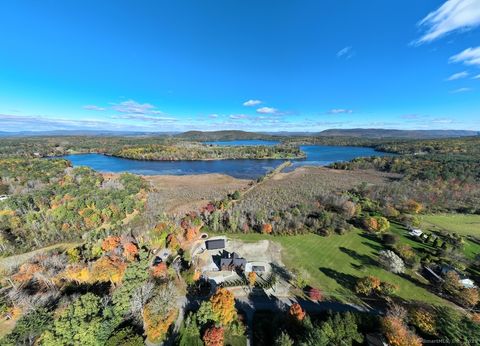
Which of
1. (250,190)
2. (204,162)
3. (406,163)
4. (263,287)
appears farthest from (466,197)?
(204,162)

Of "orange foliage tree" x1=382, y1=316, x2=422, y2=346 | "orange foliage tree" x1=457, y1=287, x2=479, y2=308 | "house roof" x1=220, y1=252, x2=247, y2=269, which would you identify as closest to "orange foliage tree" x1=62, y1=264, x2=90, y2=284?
"house roof" x1=220, y1=252, x2=247, y2=269

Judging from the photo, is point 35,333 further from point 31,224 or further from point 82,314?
point 31,224

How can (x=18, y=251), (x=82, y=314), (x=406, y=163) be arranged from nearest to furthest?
(x=82, y=314), (x=18, y=251), (x=406, y=163)

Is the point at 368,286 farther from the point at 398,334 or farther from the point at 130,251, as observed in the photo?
the point at 130,251

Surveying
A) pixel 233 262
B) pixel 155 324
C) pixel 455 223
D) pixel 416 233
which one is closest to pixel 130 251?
pixel 155 324

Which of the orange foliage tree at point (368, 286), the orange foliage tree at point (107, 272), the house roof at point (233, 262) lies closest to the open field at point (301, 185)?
the house roof at point (233, 262)
